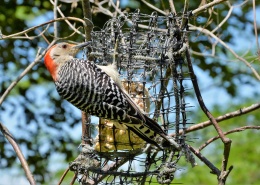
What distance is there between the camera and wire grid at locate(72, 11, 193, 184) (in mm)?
3180

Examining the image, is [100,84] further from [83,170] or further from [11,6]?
[11,6]

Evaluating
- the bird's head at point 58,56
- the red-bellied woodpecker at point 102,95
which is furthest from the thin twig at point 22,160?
the bird's head at point 58,56

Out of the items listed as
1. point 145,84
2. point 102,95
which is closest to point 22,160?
point 102,95

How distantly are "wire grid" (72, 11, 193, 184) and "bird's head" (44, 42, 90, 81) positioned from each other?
1.17ft

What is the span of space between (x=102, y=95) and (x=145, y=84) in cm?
27

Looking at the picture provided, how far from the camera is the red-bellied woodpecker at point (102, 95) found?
3.36 meters

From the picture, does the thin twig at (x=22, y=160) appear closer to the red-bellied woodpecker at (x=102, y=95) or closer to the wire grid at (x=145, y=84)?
the wire grid at (x=145, y=84)

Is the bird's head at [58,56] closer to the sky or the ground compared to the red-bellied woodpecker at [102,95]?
closer to the sky

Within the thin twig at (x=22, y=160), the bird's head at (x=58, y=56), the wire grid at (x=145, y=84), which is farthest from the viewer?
the bird's head at (x=58, y=56)

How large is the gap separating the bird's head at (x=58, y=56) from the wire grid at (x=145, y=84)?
36 centimetres

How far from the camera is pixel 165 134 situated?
3.22 meters

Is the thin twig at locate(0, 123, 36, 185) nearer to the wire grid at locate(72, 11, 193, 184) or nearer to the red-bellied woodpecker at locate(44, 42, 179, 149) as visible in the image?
the wire grid at locate(72, 11, 193, 184)

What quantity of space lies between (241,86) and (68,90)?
3.48 metres

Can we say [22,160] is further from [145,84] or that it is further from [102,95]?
[145,84]
